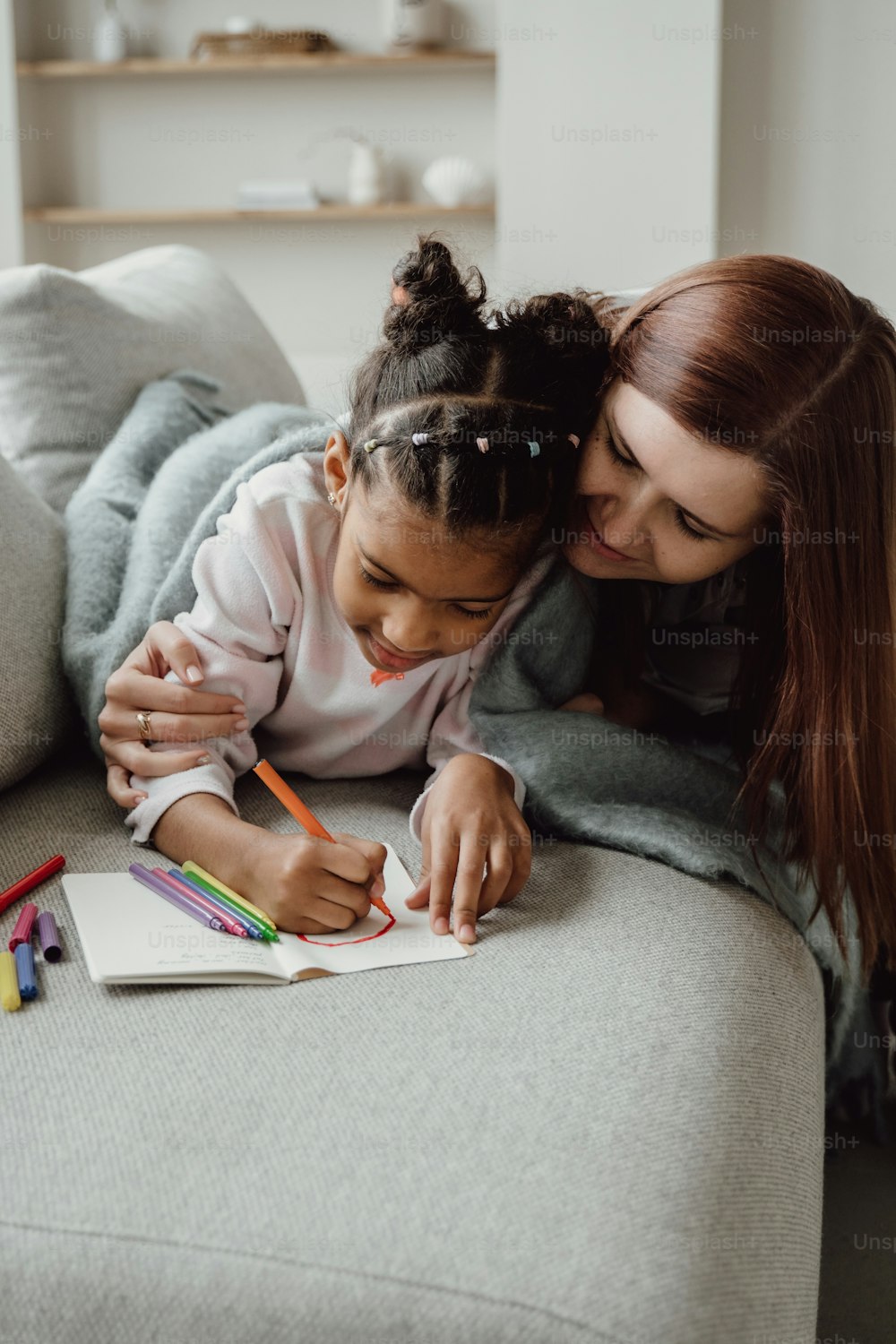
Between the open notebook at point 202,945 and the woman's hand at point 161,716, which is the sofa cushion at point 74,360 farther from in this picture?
the open notebook at point 202,945

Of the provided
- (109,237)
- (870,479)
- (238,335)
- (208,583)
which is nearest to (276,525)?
(208,583)

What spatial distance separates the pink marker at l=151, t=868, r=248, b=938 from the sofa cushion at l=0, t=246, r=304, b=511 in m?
0.63

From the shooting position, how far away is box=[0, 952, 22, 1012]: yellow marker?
785 mm

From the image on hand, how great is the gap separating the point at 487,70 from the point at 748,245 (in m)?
0.91

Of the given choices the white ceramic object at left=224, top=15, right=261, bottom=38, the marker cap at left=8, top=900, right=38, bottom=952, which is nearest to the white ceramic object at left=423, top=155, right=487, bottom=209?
the white ceramic object at left=224, top=15, right=261, bottom=38

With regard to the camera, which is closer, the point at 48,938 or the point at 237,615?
the point at 48,938

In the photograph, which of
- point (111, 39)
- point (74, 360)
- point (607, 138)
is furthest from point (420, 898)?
point (111, 39)

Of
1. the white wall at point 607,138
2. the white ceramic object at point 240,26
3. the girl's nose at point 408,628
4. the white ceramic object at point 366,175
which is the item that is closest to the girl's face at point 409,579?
the girl's nose at point 408,628

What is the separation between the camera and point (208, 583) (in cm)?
112

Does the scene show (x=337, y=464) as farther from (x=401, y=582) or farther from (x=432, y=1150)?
(x=432, y=1150)

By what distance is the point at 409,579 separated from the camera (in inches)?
37.3

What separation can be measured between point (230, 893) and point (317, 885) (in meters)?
0.07

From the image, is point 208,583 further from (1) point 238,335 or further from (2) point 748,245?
(2) point 748,245

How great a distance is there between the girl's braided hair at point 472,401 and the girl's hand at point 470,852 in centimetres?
22
